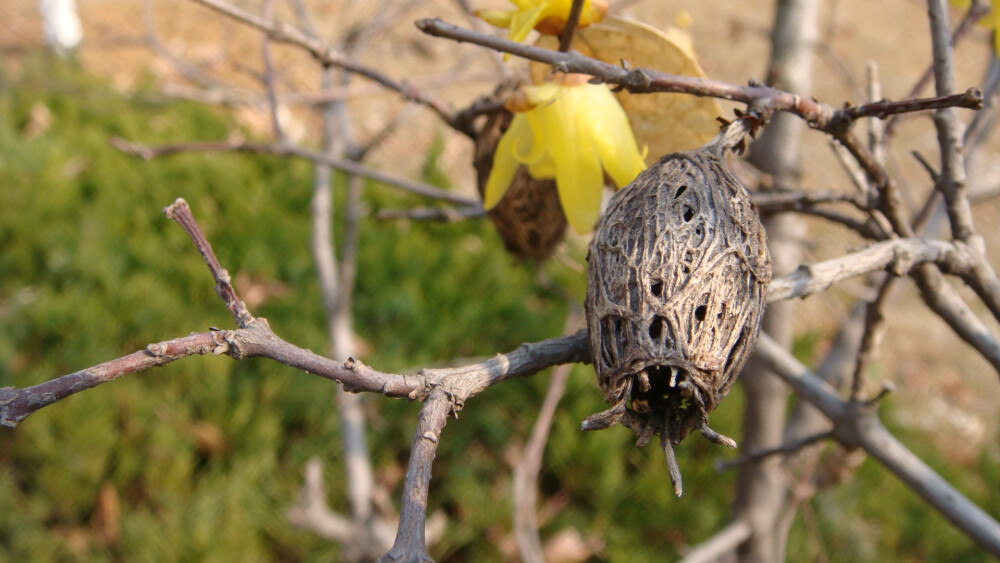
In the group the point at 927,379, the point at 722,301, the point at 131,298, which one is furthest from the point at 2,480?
the point at 927,379

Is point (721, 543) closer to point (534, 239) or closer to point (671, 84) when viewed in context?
point (534, 239)

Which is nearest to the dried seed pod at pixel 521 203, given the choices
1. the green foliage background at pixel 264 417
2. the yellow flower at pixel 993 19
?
the yellow flower at pixel 993 19

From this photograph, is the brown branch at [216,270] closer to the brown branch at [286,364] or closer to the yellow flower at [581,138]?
the brown branch at [286,364]

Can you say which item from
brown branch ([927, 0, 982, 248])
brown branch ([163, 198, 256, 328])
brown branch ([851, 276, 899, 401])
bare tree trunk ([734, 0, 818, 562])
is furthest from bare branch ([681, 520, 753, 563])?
brown branch ([163, 198, 256, 328])

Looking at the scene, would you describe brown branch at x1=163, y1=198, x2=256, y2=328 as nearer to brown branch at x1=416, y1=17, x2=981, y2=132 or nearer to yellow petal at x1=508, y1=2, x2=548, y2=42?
brown branch at x1=416, y1=17, x2=981, y2=132

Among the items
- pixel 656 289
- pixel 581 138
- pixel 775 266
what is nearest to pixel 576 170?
pixel 581 138

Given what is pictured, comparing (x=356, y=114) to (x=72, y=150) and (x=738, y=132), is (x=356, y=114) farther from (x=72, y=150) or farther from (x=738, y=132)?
(x=738, y=132)

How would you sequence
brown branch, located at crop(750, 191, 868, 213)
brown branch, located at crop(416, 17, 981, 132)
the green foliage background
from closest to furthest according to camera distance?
brown branch, located at crop(416, 17, 981, 132) → brown branch, located at crop(750, 191, 868, 213) → the green foliage background
